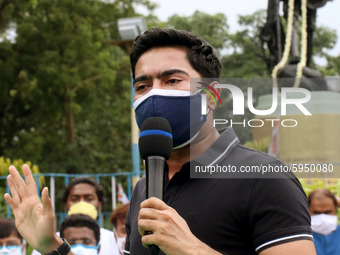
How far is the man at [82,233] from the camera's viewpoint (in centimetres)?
443

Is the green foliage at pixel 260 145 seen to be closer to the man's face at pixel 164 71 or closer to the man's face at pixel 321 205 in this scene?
the man's face at pixel 321 205

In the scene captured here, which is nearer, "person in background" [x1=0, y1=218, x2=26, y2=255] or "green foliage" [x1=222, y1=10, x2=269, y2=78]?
"person in background" [x1=0, y1=218, x2=26, y2=255]

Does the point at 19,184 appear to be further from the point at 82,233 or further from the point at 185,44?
the point at 82,233

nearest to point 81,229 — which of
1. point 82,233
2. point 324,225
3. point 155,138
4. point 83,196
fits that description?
point 82,233

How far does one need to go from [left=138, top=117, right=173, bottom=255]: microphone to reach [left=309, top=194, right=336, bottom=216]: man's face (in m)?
3.62

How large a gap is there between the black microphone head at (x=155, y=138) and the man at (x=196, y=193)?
0.16 meters

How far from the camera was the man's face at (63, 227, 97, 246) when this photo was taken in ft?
14.7

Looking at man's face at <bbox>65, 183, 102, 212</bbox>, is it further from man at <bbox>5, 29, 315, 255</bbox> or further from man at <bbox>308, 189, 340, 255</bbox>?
man at <bbox>5, 29, 315, 255</bbox>

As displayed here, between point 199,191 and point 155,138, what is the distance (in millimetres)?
274

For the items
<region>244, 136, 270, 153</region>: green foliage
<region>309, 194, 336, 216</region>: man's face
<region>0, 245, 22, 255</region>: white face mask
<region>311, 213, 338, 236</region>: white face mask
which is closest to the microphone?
<region>0, 245, 22, 255</region>: white face mask

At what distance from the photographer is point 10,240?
4492mm

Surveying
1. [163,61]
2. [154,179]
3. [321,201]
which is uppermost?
[163,61]

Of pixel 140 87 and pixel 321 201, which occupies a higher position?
pixel 140 87

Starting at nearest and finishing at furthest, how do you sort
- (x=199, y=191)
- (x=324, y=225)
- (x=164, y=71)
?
1. (x=199, y=191)
2. (x=164, y=71)
3. (x=324, y=225)
